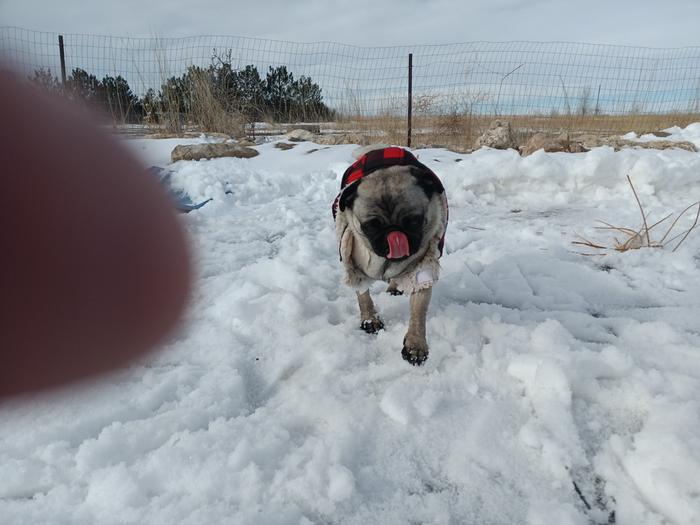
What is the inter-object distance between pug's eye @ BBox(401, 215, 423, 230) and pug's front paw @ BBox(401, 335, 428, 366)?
1.58 feet

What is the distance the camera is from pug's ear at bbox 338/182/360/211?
184 centimetres

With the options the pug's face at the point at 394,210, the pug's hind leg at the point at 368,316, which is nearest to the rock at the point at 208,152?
the pug's hind leg at the point at 368,316

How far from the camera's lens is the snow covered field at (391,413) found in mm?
1165

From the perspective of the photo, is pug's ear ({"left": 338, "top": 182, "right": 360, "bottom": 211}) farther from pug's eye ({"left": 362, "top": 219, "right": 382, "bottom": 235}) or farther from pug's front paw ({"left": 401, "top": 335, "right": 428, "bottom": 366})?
pug's front paw ({"left": 401, "top": 335, "right": 428, "bottom": 366})

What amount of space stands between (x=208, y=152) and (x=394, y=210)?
195 inches

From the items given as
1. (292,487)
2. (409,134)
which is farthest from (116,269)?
(409,134)

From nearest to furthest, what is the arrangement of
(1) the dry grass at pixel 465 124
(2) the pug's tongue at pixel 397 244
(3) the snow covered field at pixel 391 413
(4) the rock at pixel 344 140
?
(3) the snow covered field at pixel 391 413 → (2) the pug's tongue at pixel 397 244 → (4) the rock at pixel 344 140 → (1) the dry grass at pixel 465 124

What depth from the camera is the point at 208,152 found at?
6047 mm

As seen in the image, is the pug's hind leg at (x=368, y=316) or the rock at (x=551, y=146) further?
the rock at (x=551, y=146)

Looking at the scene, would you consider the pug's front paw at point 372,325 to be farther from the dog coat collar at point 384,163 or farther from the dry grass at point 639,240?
the dry grass at point 639,240

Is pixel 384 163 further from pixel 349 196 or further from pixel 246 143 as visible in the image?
pixel 246 143

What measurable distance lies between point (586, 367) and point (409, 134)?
7.38 m

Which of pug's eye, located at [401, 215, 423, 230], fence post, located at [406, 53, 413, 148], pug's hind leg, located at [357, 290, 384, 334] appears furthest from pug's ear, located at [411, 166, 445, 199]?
fence post, located at [406, 53, 413, 148]

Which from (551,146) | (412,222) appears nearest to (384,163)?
(412,222)
